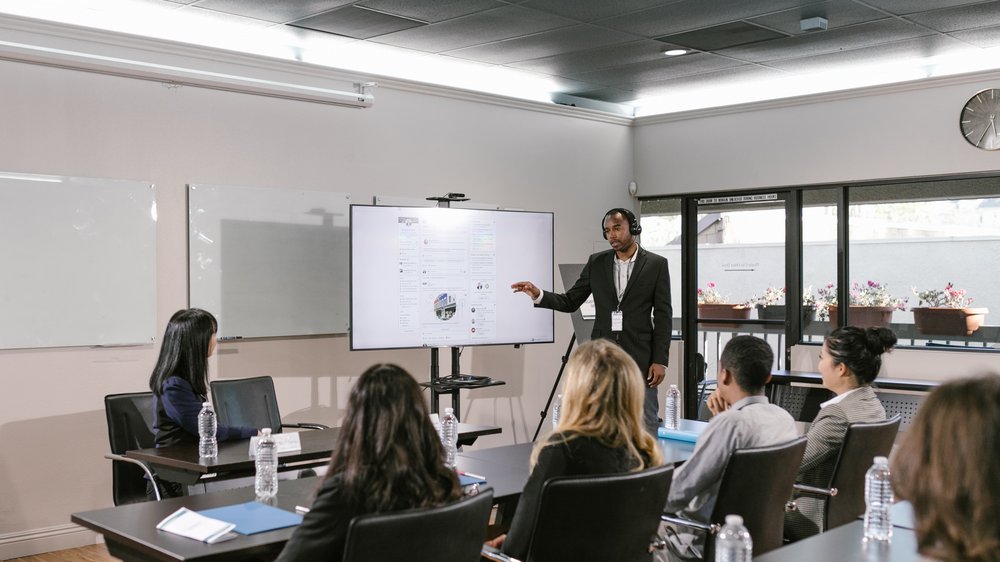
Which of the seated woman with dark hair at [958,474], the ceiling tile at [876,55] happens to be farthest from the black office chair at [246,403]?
the ceiling tile at [876,55]

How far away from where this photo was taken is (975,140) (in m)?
6.34

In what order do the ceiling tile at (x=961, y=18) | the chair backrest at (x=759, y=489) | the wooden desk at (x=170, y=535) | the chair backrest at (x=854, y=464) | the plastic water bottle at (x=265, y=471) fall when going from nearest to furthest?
the wooden desk at (x=170, y=535) < the chair backrest at (x=759, y=489) < the plastic water bottle at (x=265, y=471) < the chair backrest at (x=854, y=464) < the ceiling tile at (x=961, y=18)

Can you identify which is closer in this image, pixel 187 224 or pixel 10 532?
pixel 10 532

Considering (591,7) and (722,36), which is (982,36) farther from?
(591,7)

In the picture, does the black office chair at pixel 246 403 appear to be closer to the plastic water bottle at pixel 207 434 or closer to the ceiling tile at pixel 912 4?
the plastic water bottle at pixel 207 434

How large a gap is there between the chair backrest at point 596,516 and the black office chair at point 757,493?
352 mm

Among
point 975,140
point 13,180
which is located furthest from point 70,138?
point 975,140

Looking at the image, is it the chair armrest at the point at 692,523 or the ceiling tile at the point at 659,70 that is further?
the ceiling tile at the point at 659,70

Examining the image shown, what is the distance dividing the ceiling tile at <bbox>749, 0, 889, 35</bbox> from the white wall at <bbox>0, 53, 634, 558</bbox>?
91.7 inches

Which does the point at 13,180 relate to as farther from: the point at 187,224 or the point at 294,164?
the point at 294,164

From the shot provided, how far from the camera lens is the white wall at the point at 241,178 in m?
5.05

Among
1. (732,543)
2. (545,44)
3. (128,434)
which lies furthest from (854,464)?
(545,44)

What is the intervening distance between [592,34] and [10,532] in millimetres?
4213

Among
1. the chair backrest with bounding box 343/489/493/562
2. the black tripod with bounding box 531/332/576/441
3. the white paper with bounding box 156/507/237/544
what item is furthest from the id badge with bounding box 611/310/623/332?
the chair backrest with bounding box 343/489/493/562
